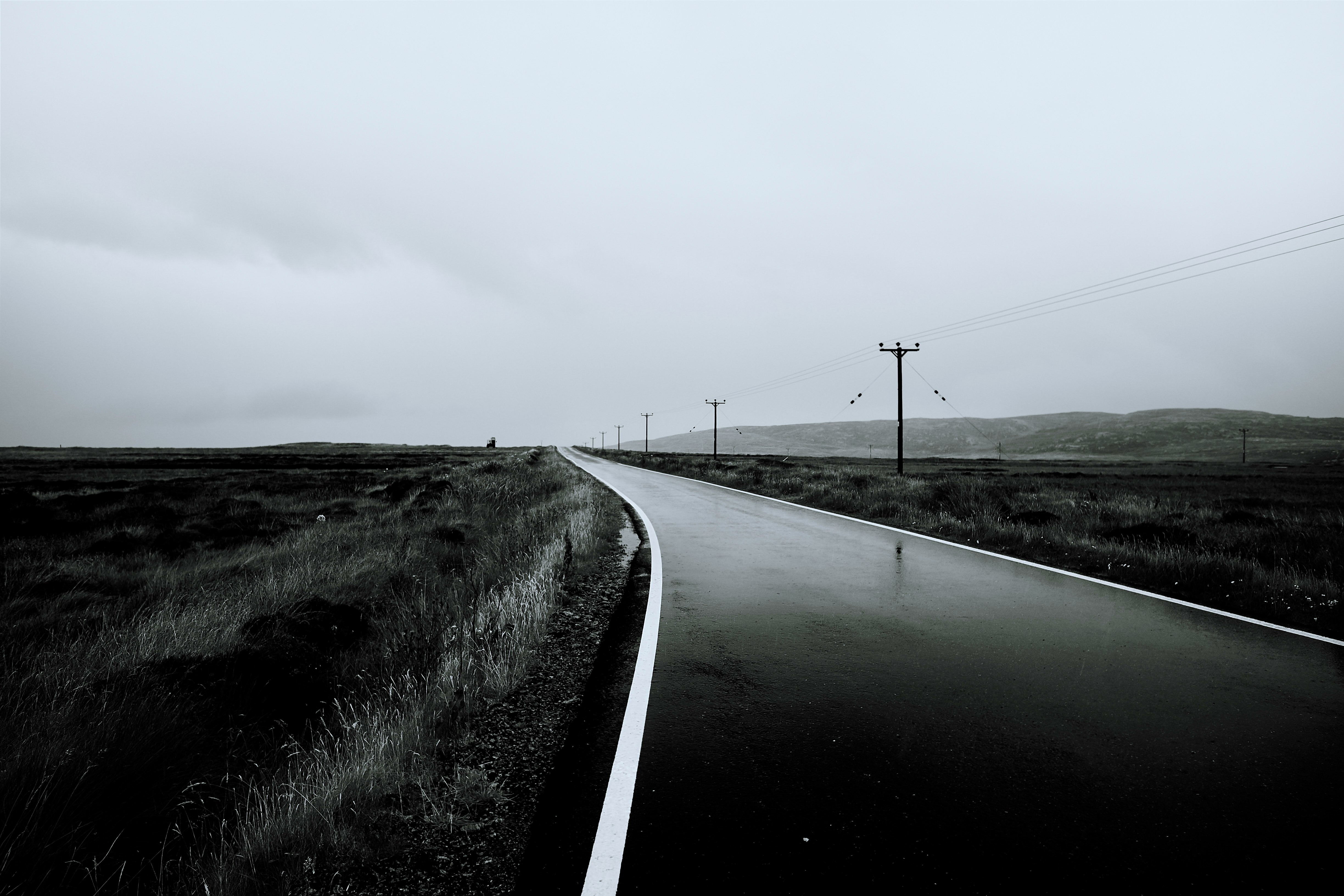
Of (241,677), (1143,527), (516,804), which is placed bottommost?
(241,677)

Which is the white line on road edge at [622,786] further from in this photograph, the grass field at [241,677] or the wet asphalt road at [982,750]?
the grass field at [241,677]

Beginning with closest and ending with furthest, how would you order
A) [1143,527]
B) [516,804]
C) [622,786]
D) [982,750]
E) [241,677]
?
[516,804] → [622,786] → [982,750] → [241,677] → [1143,527]

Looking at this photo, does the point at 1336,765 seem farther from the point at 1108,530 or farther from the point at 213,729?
the point at 1108,530

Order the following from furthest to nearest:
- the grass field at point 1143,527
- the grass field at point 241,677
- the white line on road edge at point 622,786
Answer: the grass field at point 1143,527 → the grass field at point 241,677 → the white line on road edge at point 622,786

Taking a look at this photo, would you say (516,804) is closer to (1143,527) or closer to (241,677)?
(241,677)

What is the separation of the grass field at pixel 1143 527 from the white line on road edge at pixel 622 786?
6443mm

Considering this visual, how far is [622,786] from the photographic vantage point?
10.3 feet

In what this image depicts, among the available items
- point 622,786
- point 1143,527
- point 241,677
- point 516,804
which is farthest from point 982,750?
point 1143,527

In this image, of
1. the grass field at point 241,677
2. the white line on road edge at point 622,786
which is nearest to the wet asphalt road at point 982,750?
the white line on road edge at point 622,786

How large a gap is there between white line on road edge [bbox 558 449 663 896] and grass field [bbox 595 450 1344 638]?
254 inches

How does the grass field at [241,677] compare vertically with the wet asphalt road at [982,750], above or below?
below

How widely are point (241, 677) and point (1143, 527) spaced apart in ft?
48.3

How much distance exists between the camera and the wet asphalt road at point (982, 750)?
254 centimetres

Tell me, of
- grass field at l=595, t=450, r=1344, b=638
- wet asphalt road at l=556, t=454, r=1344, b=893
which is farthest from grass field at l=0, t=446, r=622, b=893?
grass field at l=595, t=450, r=1344, b=638
